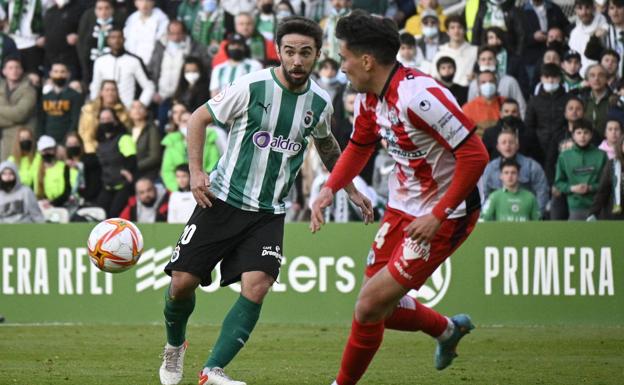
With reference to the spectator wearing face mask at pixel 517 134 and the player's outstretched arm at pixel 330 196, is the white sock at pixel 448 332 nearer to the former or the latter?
the player's outstretched arm at pixel 330 196

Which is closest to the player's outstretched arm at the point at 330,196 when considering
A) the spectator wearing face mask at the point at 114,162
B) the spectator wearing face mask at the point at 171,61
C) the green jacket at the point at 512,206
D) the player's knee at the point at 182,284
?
the player's knee at the point at 182,284

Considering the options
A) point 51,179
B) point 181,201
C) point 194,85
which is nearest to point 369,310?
point 181,201

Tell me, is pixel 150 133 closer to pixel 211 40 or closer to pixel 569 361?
pixel 211 40

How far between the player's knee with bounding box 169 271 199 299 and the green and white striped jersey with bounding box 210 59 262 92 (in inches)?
345

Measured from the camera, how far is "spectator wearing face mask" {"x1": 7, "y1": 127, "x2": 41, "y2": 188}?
1800 centimetres

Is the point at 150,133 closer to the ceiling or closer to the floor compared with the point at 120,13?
closer to the floor

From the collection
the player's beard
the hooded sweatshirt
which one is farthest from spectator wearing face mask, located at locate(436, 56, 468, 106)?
the player's beard

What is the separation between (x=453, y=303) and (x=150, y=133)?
5371 mm

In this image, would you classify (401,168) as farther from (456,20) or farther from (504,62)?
(456,20)

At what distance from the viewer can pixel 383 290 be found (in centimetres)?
762

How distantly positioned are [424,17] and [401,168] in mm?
10255

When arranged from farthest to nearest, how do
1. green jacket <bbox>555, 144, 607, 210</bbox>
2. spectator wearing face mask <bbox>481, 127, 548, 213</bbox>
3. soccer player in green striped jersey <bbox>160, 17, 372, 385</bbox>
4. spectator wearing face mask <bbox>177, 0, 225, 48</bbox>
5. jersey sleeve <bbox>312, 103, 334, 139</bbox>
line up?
spectator wearing face mask <bbox>177, 0, 225, 48</bbox>, spectator wearing face mask <bbox>481, 127, 548, 213</bbox>, green jacket <bbox>555, 144, 607, 210</bbox>, jersey sleeve <bbox>312, 103, 334, 139</bbox>, soccer player in green striped jersey <bbox>160, 17, 372, 385</bbox>

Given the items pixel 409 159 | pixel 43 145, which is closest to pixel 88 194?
pixel 43 145

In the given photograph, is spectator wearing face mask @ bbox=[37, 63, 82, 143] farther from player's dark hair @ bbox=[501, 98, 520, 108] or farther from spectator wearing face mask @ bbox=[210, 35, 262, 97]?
player's dark hair @ bbox=[501, 98, 520, 108]
